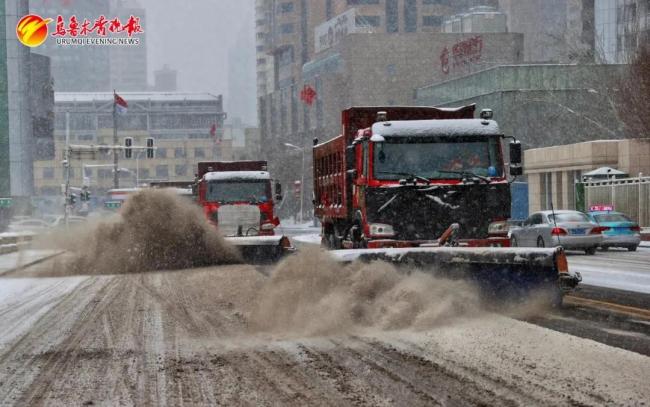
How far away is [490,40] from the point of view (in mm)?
115750

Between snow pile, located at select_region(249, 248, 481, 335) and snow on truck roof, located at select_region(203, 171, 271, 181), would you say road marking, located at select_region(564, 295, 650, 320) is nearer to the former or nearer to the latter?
snow pile, located at select_region(249, 248, 481, 335)

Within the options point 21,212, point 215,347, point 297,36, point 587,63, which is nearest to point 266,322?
point 215,347

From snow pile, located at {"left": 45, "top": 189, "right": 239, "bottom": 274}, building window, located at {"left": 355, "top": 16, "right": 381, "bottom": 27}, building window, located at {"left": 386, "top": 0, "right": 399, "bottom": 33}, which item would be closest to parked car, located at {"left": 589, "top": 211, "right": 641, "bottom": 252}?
snow pile, located at {"left": 45, "top": 189, "right": 239, "bottom": 274}

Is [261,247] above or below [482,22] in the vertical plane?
below

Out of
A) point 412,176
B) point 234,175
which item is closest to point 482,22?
point 234,175

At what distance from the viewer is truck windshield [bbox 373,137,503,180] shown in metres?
16.2

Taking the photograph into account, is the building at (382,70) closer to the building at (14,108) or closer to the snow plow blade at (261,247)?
the building at (14,108)

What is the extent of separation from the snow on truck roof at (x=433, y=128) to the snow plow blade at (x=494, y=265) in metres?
4.33

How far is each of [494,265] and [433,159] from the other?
4.21m

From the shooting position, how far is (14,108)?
279ft

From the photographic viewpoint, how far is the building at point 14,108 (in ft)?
274

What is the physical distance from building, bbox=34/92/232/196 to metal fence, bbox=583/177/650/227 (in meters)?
108

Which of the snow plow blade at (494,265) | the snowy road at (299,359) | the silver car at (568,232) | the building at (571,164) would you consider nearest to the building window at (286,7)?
the building at (571,164)

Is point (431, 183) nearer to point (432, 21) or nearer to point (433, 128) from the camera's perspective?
point (433, 128)
